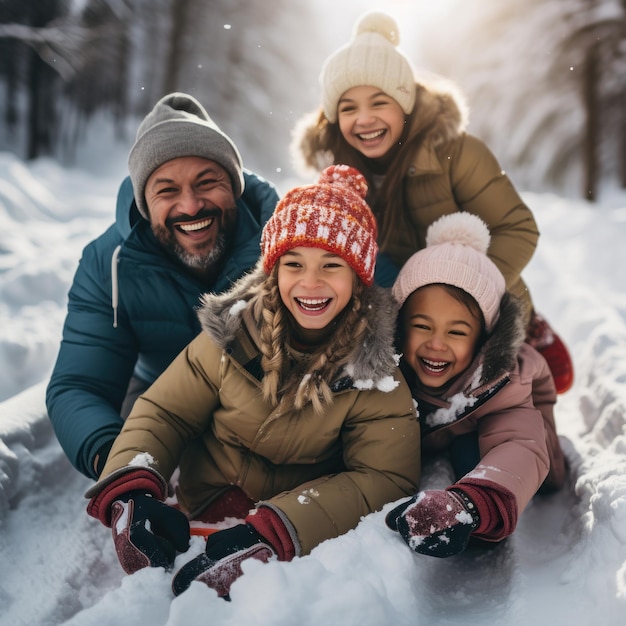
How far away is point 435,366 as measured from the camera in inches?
99.8

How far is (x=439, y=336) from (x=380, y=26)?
1.98 metres

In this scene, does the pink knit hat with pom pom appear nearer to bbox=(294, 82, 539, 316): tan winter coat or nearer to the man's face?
bbox=(294, 82, 539, 316): tan winter coat

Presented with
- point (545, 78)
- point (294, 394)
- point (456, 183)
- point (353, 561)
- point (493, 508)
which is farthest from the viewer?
point (545, 78)

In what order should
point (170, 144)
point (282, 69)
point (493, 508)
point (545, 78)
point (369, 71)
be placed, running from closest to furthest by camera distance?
point (493, 508) → point (170, 144) → point (369, 71) → point (545, 78) → point (282, 69)

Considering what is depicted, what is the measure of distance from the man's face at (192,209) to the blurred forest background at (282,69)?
7.86 meters

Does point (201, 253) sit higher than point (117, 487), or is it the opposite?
point (201, 253)

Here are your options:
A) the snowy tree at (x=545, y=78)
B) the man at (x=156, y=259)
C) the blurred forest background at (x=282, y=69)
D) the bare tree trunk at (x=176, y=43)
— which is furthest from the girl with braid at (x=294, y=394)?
the bare tree trunk at (x=176, y=43)

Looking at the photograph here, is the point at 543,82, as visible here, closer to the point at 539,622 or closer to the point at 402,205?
the point at 402,205

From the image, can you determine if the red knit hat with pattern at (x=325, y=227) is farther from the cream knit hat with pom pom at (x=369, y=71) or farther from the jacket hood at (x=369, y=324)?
the cream knit hat with pom pom at (x=369, y=71)

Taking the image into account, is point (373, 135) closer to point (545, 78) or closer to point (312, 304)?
point (312, 304)

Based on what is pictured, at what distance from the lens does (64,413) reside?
2613 millimetres

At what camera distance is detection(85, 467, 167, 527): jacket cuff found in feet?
6.64

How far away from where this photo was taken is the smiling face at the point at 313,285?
226 cm

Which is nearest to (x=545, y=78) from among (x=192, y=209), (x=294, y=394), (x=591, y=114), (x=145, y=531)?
(x=591, y=114)
